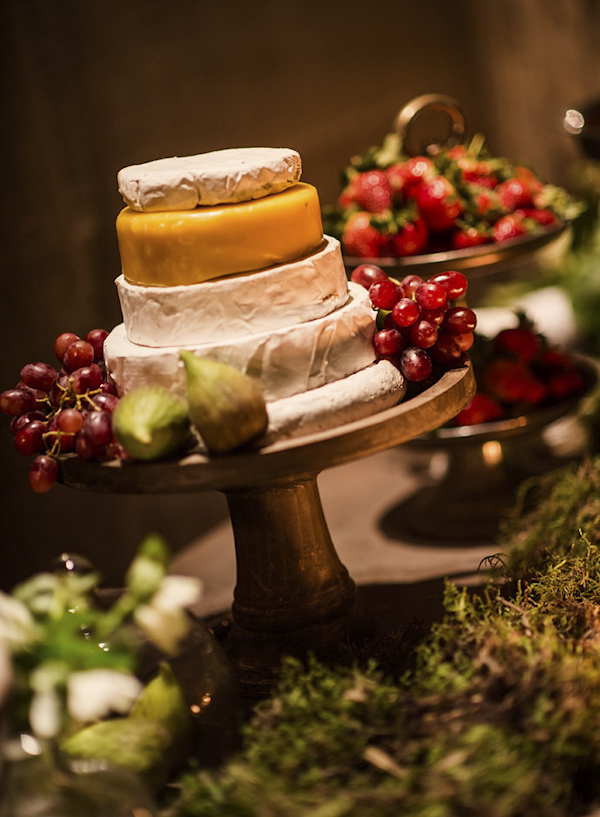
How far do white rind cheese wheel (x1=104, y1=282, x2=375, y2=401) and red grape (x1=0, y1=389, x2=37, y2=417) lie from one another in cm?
13

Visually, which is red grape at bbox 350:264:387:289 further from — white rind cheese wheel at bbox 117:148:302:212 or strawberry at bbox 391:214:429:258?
strawberry at bbox 391:214:429:258

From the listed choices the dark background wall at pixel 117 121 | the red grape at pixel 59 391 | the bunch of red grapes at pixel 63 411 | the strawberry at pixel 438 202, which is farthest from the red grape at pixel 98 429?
the strawberry at pixel 438 202

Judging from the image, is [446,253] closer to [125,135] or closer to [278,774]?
[125,135]

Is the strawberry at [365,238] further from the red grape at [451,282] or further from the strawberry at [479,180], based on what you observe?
the red grape at [451,282]

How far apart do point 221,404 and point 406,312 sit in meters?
0.34

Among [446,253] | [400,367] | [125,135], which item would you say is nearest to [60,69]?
[125,135]

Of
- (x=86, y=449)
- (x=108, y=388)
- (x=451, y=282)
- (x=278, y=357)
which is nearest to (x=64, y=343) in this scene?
(x=108, y=388)

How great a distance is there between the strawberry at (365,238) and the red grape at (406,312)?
1.99 ft

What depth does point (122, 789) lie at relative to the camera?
1.01 m

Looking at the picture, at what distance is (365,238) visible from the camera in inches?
74.4

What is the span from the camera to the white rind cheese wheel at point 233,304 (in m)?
1.21

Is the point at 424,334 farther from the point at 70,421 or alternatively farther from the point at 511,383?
the point at 511,383

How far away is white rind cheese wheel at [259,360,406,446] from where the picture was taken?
1.18m

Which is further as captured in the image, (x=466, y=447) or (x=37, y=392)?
(x=466, y=447)
